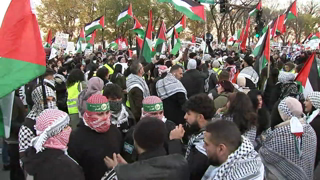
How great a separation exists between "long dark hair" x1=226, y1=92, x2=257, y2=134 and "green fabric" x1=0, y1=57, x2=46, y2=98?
2092 mm

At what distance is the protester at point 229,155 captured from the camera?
2373mm

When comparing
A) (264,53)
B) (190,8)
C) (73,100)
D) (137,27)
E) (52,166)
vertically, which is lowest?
(73,100)

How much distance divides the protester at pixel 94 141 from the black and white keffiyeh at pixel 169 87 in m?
2.39

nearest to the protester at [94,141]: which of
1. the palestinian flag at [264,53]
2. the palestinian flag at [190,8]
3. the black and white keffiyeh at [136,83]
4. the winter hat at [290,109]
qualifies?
the winter hat at [290,109]

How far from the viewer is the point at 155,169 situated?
2.38 metres

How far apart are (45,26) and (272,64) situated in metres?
38.8

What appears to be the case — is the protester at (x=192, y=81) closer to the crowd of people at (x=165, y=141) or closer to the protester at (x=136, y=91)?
the protester at (x=136, y=91)

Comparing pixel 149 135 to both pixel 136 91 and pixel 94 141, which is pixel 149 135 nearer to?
pixel 94 141

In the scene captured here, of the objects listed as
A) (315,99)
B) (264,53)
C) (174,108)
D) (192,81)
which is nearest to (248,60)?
(264,53)

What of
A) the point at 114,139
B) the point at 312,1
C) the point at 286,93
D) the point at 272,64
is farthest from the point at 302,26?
the point at 114,139

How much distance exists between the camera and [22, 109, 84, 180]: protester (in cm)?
274

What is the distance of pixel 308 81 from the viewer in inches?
239

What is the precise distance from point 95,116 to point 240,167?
5.09 ft

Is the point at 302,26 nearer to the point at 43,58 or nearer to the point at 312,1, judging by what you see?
the point at 312,1
